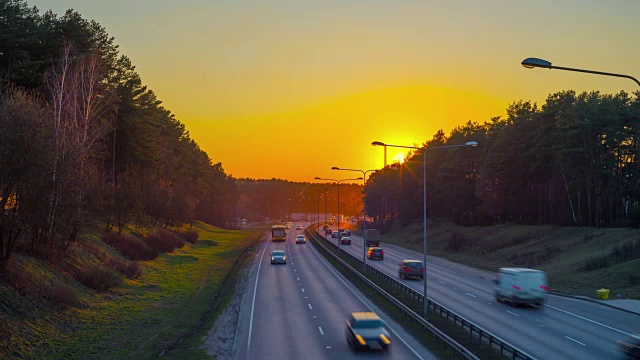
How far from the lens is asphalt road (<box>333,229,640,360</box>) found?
78.5ft

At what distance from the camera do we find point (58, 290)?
102 ft

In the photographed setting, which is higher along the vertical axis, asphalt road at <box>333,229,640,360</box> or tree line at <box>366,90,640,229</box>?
tree line at <box>366,90,640,229</box>

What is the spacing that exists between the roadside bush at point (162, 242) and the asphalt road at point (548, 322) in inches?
1245

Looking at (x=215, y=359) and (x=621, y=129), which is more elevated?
(x=621, y=129)

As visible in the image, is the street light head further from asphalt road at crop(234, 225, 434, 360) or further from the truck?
the truck

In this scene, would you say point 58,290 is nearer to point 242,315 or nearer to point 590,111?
point 242,315

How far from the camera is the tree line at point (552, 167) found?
228 feet

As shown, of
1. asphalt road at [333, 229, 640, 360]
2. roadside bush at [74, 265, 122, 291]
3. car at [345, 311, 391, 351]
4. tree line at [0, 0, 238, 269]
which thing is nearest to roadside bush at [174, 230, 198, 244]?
tree line at [0, 0, 238, 269]

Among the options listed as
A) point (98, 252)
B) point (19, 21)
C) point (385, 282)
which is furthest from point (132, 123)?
point (385, 282)

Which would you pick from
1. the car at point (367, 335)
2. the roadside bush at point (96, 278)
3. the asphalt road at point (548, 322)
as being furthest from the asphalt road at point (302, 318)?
the roadside bush at point (96, 278)

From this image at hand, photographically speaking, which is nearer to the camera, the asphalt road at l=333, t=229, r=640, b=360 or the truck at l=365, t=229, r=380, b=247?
the asphalt road at l=333, t=229, r=640, b=360

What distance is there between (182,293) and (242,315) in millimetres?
12121

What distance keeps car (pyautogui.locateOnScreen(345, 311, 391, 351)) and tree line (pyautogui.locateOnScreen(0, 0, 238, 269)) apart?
1735 cm

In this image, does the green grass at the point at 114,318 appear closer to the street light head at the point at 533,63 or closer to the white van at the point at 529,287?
the street light head at the point at 533,63
